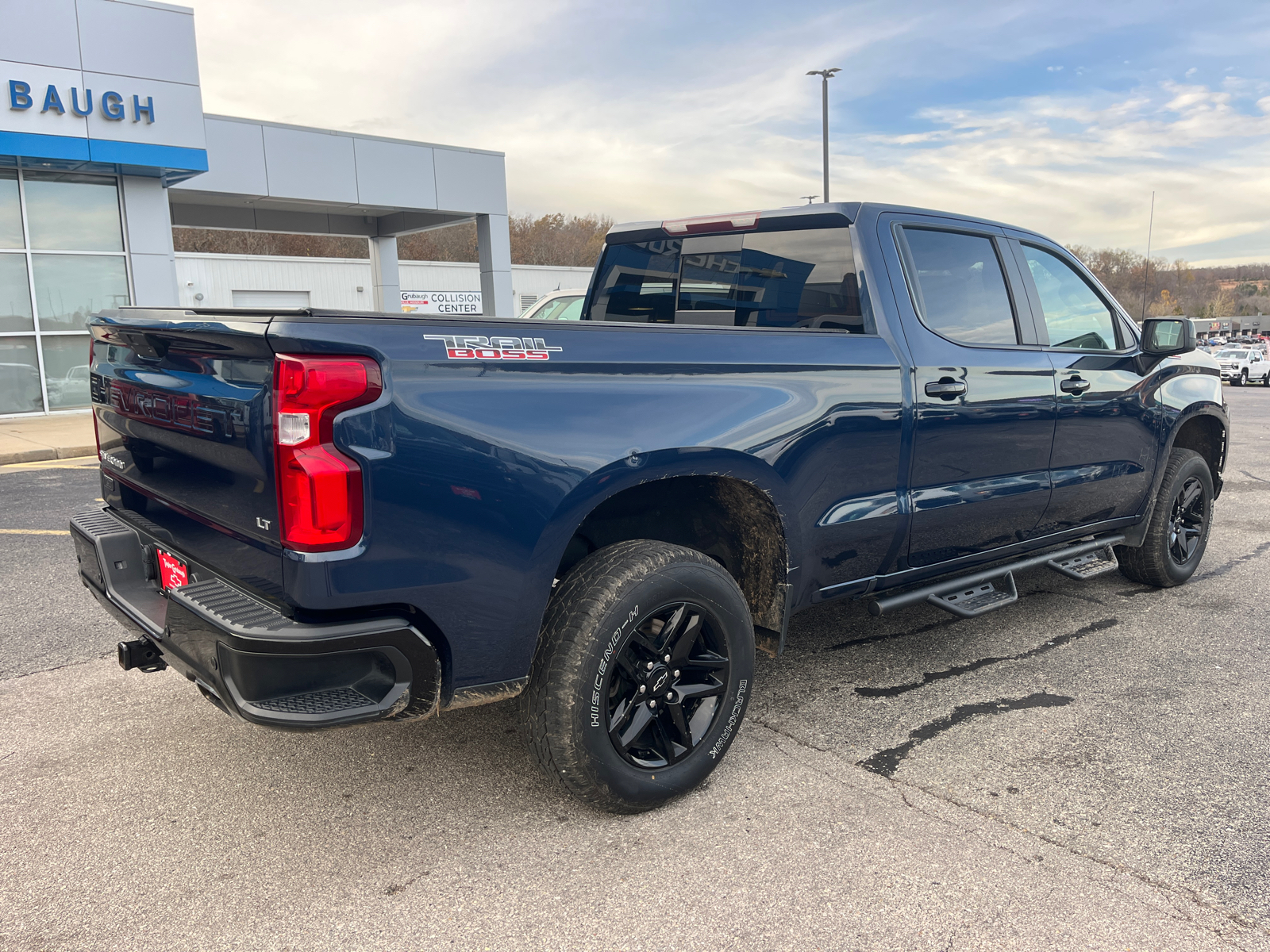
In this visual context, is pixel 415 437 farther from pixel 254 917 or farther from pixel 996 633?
pixel 996 633

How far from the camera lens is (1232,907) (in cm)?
239

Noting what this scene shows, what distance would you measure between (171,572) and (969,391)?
2901 millimetres

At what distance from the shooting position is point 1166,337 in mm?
4730

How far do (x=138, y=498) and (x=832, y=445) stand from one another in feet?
7.51

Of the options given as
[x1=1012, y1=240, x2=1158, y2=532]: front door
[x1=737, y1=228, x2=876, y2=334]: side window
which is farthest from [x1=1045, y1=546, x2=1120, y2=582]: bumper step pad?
[x1=737, y1=228, x2=876, y2=334]: side window

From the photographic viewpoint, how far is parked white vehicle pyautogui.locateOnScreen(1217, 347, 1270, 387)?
34.1 metres

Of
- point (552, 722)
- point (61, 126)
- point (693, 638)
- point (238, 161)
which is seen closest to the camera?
point (552, 722)

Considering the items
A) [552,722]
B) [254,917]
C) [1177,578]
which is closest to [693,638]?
[552,722]

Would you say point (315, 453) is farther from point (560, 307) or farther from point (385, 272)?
point (385, 272)

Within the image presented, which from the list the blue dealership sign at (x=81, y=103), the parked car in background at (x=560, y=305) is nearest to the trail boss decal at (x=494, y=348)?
the parked car in background at (x=560, y=305)

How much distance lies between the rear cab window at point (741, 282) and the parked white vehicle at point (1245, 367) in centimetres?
3579

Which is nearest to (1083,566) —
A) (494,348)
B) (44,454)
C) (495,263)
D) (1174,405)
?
(1174,405)

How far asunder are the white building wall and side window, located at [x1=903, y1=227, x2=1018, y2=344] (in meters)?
24.0

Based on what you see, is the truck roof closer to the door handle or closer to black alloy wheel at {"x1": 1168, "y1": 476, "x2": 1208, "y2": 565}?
the door handle
